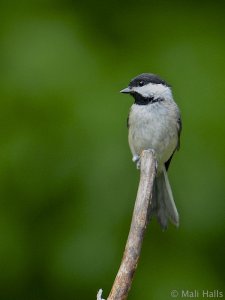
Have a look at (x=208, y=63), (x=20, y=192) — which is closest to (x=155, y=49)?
(x=208, y=63)

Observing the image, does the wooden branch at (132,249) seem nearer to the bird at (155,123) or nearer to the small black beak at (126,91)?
the bird at (155,123)

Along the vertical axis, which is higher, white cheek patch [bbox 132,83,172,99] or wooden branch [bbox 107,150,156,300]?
white cheek patch [bbox 132,83,172,99]

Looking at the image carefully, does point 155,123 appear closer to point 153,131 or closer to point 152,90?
point 153,131

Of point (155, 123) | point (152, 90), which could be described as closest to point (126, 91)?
point (152, 90)

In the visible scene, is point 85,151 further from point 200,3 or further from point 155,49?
point 200,3

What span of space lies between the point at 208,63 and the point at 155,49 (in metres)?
0.30

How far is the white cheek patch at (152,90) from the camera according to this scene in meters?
3.60

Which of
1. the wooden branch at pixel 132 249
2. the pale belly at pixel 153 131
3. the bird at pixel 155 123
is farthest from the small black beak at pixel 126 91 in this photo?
the wooden branch at pixel 132 249

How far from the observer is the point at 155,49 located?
420 centimetres

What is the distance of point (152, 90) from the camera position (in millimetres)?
3619

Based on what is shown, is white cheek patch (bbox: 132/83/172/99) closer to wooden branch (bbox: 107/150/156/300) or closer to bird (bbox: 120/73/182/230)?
bird (bbox: 120/73/182/230)

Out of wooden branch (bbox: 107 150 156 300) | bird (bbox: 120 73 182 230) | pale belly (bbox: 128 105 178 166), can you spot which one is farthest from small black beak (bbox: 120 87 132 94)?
wooden branch (bbox: 107 150 156 300)

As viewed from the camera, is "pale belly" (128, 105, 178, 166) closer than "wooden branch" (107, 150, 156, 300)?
No

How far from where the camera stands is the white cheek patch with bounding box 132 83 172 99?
3596mm
